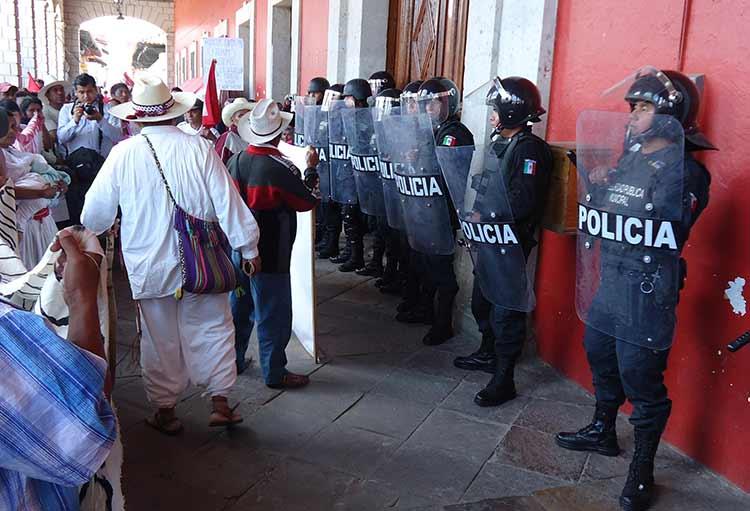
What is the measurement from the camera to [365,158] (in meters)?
5.60

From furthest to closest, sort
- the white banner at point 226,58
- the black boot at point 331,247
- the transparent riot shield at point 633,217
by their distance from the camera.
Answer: the white banner at point 226,58 → the black boot at point 331,247 → the transparent riot shield at point 633,217

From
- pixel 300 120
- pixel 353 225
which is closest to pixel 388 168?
pixel 353 225

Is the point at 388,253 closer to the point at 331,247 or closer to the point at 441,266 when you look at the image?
the point at 331,247

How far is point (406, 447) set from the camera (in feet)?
11.4

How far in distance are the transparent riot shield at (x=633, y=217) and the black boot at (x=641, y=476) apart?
0.44 metres

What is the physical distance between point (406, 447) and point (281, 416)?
713mm

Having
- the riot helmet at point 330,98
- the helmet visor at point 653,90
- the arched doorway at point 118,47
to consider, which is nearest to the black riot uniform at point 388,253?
the riot helmet at point 330,98

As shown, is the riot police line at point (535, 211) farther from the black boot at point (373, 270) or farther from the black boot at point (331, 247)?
the black boot at point (331, 247)

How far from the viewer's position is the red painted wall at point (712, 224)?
3070 mm

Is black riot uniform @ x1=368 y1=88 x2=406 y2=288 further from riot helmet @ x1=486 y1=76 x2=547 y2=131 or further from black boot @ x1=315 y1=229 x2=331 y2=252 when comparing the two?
riot helmet @ x1=486 y1=76 x2=547 y2=131

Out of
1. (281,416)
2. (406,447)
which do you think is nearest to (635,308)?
(406,447)

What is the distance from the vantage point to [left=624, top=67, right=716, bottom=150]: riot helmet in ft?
9.33

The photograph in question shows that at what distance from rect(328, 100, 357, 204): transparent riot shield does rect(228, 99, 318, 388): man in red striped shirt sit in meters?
2.03

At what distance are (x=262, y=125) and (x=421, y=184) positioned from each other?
1.16 metres
